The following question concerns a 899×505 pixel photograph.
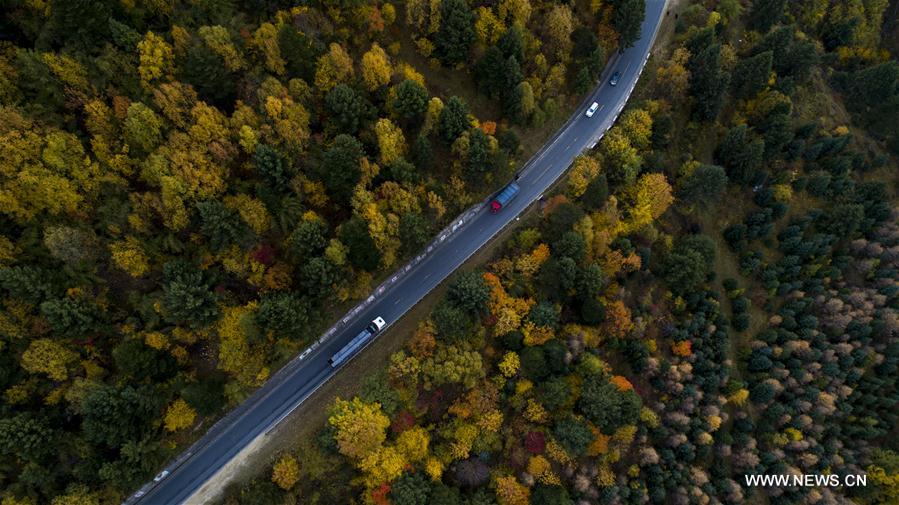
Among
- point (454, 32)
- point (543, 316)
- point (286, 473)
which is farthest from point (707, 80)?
point (286, 473)

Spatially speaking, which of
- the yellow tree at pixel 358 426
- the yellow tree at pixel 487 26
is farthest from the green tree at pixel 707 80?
the yellow tree at pixel 358 426

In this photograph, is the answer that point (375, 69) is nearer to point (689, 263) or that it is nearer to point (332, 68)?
point (332, 68)

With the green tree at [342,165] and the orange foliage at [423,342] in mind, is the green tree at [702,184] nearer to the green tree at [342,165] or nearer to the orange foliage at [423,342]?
the orange foliage at [423,342]

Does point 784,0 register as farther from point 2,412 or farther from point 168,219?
point 2,412

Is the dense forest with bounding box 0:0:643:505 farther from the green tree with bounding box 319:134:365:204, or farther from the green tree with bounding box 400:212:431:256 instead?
the green tree with bounding box 400:212:431:256

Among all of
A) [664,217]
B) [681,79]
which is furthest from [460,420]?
[681,79]

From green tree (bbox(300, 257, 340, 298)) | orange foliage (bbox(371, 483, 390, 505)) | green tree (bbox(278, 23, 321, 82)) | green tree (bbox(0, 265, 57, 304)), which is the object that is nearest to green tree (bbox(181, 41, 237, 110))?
green tree (bbox(278, 23, 321, 82))

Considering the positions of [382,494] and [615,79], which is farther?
[615,79]
